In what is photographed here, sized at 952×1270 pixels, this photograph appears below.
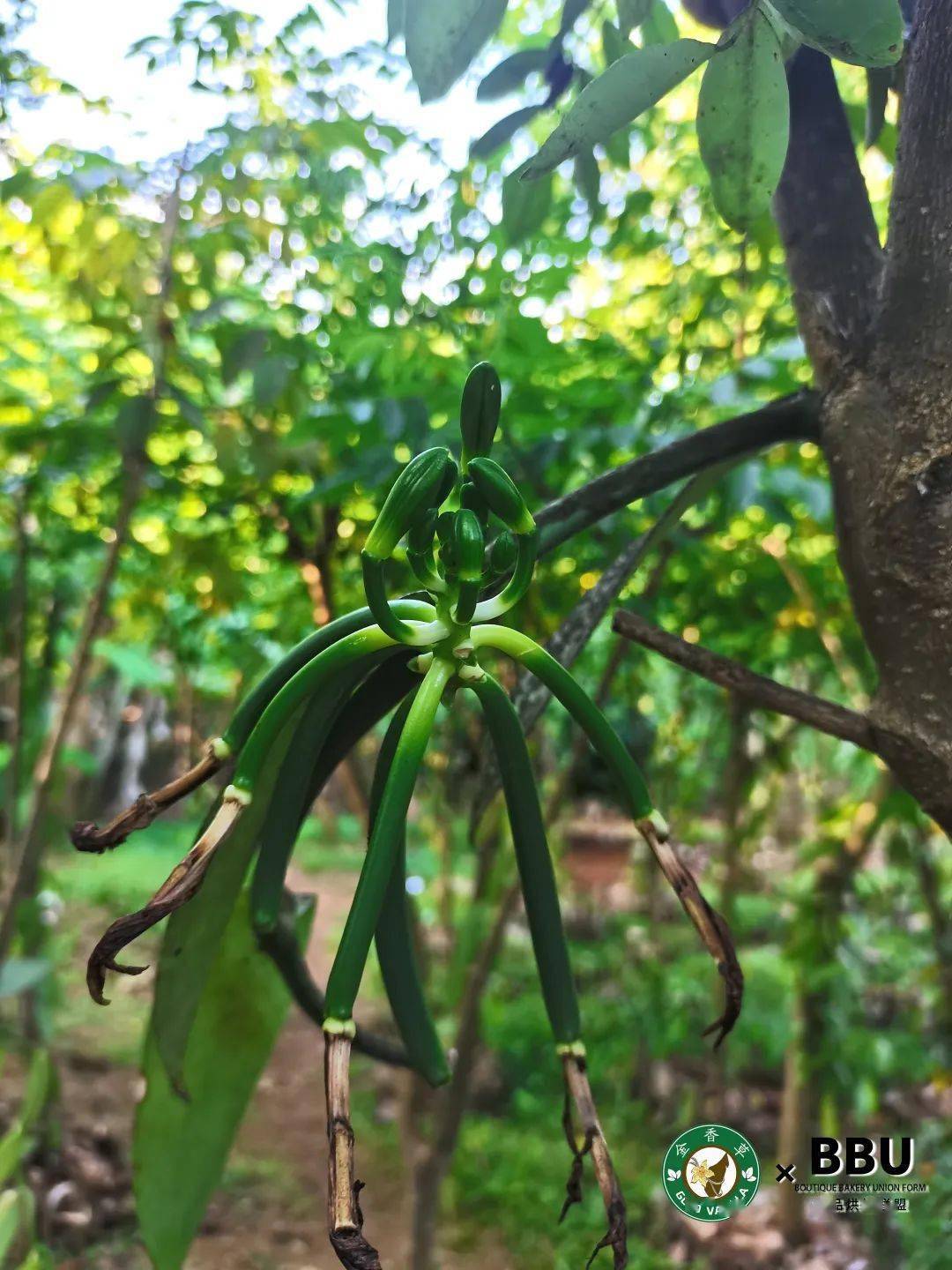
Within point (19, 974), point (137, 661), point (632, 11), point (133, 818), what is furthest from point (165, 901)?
point (137, 661)

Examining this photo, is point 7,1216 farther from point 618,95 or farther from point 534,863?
point 618,95

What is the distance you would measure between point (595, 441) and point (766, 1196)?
0.47 meters

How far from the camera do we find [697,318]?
0.74 meters

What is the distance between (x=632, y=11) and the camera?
0.37m

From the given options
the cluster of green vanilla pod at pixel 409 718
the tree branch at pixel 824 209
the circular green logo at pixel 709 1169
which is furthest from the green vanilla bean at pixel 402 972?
the tree branch at pixel 824 209

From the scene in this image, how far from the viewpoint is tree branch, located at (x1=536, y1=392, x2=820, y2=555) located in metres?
0.34

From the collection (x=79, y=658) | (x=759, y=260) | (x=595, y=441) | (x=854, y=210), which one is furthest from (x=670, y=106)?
(x=79, y=658)

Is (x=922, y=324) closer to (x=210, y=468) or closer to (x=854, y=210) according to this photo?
(x=854, y=210)

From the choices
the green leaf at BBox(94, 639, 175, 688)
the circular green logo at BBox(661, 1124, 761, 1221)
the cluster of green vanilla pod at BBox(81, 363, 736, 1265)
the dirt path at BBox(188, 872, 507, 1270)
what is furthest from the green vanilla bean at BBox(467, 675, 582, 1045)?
the green leaf at BBox(94, 639, 175, 688)

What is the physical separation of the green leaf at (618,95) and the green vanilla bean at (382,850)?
15 centimetres

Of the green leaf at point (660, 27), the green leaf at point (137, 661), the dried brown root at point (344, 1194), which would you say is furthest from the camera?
the green leaf at point (137, 661)

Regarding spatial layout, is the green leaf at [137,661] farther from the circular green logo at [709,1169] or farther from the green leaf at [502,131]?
the circular green logo at [709,1169]

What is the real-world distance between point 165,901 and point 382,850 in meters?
0.06

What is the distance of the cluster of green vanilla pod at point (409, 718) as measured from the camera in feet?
0.78
